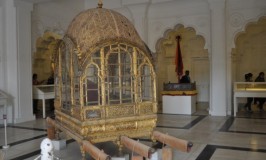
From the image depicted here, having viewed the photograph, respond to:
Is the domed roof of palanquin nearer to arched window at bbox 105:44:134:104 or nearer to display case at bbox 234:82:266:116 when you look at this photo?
arched window at bbox 105:44:134:104

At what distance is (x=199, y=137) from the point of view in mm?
6516

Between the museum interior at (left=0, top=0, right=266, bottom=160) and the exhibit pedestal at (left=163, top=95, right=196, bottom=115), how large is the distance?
37mm

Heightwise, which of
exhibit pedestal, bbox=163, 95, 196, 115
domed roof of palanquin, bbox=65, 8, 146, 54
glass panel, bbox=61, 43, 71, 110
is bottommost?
exhibit pedestal, bbox=163, 95, 196, 115

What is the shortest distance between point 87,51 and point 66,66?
115 cm

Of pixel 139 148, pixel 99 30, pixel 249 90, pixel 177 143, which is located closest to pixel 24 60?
pixel 99 30

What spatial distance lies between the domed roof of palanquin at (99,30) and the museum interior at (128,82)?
0.06ft

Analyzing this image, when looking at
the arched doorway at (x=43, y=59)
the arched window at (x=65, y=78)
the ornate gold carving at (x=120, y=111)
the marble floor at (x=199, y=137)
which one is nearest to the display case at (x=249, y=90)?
the marble floor at (x=199, y=137)

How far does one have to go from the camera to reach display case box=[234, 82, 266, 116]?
372 inches

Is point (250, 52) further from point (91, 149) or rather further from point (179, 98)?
point (91, 149)

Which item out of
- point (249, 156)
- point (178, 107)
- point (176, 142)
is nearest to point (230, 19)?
point (178, 107)

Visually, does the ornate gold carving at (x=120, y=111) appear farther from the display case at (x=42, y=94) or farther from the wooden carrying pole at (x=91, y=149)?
the display case at (x=42, y=94)

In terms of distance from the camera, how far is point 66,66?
5.48 m

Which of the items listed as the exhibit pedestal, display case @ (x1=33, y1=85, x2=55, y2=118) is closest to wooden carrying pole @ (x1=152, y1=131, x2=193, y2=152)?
the exhibit pedestal

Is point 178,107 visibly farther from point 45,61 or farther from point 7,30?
point 45,61
